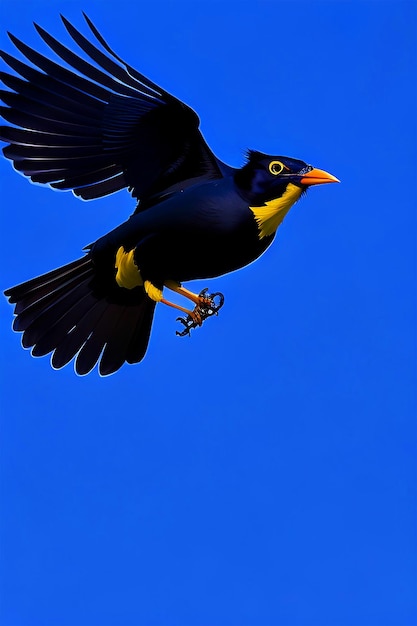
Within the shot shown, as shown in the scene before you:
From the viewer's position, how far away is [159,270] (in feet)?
29.7

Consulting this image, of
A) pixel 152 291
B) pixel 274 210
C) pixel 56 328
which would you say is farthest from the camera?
pixel 56 328

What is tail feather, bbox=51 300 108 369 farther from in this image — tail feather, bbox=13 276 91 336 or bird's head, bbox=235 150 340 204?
bird's head, bbox=235 150 340 204

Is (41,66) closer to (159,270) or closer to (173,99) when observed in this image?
(173,99)

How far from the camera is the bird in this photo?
8750mm

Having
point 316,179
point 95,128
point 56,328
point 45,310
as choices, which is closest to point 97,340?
point 56,328

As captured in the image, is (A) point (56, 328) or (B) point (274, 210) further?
(A) point (56, 328)

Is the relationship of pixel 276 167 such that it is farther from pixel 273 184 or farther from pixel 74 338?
pixel 74 338

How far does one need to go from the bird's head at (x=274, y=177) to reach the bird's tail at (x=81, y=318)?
143cm

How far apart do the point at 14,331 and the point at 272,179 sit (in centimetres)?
237

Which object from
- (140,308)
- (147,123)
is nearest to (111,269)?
(140,308)

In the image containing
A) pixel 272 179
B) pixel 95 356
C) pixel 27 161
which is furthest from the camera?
pixel 95 356

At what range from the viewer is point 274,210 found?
8.73 m

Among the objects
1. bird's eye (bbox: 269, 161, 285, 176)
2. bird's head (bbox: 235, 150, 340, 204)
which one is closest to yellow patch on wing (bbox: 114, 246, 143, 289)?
bird's head (bbox: 235, 150, 340, 204)

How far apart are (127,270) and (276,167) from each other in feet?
4.28
